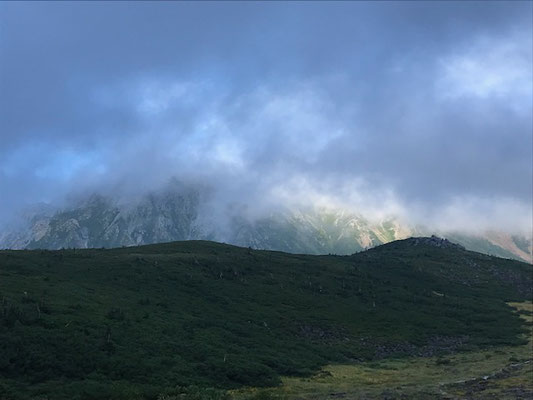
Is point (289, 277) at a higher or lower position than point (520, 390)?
higher

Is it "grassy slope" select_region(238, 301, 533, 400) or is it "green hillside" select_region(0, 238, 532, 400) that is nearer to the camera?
"green hillside" select_region(0, 238, 532, 400)

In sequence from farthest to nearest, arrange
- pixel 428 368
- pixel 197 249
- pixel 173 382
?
1. pixel 197 249
2. pixel 428 368
3. pixel 173 382

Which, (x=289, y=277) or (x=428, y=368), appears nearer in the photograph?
(x=428, y=368)

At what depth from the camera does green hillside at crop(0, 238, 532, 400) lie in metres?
41.7

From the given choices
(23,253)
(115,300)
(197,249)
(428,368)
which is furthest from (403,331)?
(23,253)

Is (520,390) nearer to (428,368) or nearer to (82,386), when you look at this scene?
(428,368)

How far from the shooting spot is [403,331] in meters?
88.1

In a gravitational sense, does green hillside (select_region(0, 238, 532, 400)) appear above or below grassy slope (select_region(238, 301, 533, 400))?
above

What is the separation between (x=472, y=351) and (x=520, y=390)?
121ft

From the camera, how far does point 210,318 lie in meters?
70.8

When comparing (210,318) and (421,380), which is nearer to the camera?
(421,380)

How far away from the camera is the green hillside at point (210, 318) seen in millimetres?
41688

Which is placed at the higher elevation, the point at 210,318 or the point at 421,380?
the point at 210,318

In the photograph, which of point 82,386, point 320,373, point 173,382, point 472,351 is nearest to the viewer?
point 82,386
